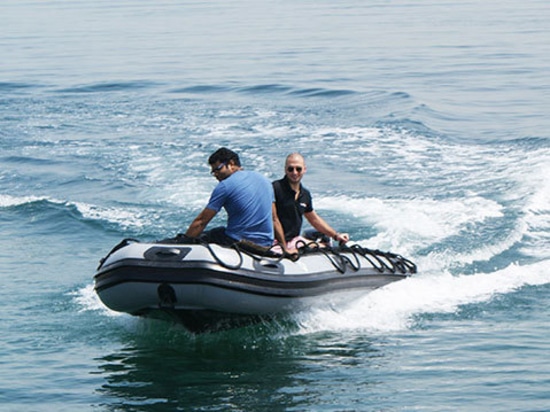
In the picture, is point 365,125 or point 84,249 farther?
point 365,125

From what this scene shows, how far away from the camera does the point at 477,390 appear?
8367 millimetres

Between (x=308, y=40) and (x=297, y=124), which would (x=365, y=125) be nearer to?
(x=297, y=124)

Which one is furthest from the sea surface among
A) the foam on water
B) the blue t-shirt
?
the blue t-shirt

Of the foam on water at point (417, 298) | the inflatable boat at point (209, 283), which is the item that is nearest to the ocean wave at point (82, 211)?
the foam on water at point (417, 298)

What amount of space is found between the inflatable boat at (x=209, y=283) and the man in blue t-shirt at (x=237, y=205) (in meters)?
0.19

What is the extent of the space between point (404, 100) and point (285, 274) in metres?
14.8

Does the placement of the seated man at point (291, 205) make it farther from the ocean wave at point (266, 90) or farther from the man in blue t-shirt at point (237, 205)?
the ocean wave at point (266, 90)

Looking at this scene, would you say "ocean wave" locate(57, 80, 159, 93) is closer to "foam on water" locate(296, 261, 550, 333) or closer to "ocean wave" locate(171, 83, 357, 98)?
"ocean wave" locate(171, 83, 357, 98)

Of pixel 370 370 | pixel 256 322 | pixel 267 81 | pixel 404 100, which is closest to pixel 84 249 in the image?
pixel 256 322

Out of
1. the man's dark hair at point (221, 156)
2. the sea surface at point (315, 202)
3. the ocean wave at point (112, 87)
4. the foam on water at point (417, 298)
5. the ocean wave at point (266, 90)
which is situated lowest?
the foam on water at point (417, 298)

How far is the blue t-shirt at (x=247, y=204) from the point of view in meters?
9.62

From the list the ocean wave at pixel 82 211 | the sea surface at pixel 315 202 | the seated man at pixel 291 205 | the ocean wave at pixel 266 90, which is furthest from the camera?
the ocean wave at pixel 266 90

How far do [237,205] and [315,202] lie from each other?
613cm

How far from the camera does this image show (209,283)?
9227 mm
